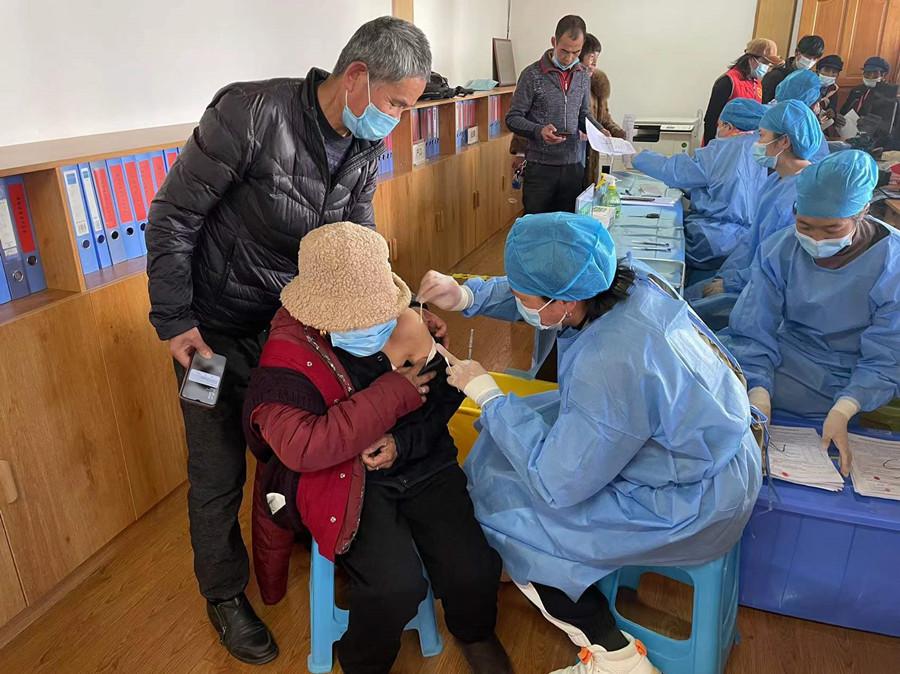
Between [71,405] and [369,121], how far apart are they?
1090 mm

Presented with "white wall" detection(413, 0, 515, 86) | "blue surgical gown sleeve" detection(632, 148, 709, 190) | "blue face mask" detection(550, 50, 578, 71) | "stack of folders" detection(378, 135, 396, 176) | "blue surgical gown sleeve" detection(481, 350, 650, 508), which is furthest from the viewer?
"white wall" detection(413, 0, 515, 86)

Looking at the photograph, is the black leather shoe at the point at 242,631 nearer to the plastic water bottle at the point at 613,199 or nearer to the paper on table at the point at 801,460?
the paper on table at the point at 801,460

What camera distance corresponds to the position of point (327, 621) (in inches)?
61.3

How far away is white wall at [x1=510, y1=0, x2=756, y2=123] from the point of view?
5914mm

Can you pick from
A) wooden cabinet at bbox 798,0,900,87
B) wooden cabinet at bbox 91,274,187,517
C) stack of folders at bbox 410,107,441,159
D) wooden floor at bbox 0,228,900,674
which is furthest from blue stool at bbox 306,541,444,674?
wooden cabinet at bbox 798,0,900,87

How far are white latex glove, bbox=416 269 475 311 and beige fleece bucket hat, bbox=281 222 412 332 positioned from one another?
1.10ft

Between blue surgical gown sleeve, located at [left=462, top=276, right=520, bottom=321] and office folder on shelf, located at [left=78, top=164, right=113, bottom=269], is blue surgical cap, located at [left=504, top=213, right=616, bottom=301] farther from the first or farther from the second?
office folder on shelf, located at [left=78, top=164, right=113, bottom=269]

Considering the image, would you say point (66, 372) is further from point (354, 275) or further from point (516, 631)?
point (516, 631)

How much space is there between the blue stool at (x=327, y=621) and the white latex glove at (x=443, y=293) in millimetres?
648

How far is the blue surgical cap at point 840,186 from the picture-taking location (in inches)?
67.6

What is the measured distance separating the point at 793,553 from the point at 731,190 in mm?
2061

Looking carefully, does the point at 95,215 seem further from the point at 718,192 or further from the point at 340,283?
the point at 718,192

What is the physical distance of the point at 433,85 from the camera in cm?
389

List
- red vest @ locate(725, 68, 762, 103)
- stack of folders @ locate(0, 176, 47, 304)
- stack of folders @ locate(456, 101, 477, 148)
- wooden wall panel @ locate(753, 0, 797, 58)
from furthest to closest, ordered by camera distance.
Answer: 1. wooden wall panel @ locate(753, 0, 797, 58)
2. stack of folders @ locate(456, 101, 477, 148)
3. red vest @ locate(725, 68, 762, 103)
4. stack of folders @ locate(0, 176, 47, 304)
